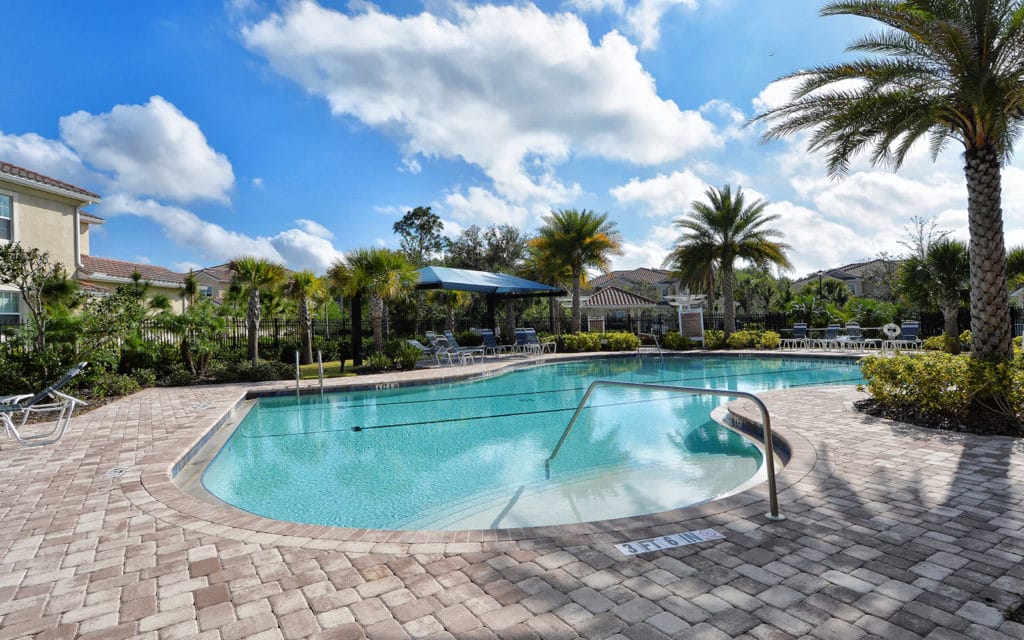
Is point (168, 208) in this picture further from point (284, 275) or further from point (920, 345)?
point (920, 345)

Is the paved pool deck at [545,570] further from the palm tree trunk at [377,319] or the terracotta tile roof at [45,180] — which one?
the terracotta tile roof at [45,180]

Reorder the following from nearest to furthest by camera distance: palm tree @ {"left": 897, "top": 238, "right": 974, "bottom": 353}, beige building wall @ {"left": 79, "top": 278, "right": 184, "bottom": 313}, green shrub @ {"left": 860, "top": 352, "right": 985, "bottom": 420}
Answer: green shrub @ {"left": 860, "top": 352, "right": 985, "bottom": 420}
palm tree @ {"left": 897, "top": 238, "right": 974, "bottom": 353}
beige building wall @ {"left": 79, "top": 278, "right": 184, "bottom": 313}

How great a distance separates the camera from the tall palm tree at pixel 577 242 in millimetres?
22641

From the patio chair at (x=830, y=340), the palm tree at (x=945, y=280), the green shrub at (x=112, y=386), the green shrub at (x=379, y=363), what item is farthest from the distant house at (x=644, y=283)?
the green shrub at (x=112, y=386)

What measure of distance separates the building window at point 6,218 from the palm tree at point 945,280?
28719 millimetres

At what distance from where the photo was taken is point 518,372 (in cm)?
1606

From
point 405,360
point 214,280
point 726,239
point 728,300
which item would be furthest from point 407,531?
point 214,280

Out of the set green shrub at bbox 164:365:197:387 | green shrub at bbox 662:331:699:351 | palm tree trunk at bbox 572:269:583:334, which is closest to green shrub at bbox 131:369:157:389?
green shrub at bbox 164:365:197:387

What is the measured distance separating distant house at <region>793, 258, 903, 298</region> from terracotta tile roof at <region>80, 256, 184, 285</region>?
4470cm

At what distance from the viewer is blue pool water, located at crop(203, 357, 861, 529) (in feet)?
16.7

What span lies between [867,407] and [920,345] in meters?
14.8

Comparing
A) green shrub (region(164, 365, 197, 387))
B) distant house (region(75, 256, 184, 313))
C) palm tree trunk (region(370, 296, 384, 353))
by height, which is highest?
distant house (region(75, 256, 184, 313))

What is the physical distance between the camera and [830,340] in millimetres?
20094

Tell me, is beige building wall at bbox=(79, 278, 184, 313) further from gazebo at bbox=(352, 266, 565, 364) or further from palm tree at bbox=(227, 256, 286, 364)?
gazebo at bbox=(352, 266, 565, 364)
